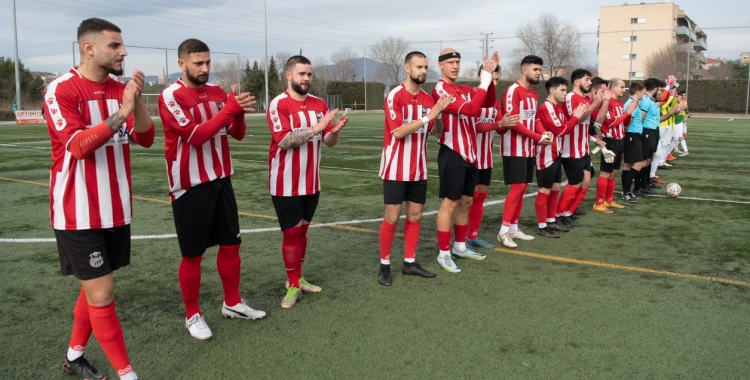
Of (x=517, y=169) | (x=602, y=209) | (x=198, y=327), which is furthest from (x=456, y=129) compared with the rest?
(x=602, y=209)

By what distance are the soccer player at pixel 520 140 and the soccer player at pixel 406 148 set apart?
1.55 meters

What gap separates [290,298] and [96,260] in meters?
1.77

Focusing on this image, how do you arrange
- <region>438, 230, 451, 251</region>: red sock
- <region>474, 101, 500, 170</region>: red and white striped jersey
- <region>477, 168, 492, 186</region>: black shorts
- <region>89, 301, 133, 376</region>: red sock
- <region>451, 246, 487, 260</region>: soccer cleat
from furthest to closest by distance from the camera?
<region>477, 168, 492, 186</region>: black shorts → <region>474, 101, 500, 170</region>: red and white striped jersey → <region>451, 246, 487, 260</region>: soccer cleat → <region>438, 230, 451, 251</region>: red sock → <region>89, 301, 133, 376</region>: red sock

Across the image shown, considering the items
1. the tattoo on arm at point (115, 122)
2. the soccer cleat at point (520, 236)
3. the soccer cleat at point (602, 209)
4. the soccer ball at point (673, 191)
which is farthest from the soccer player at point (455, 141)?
the soccer ball at point (673, 191)

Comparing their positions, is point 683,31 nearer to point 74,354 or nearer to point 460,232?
point 460,232

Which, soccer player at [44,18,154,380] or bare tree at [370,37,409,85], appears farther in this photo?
bare tree at [370,37,409,85]

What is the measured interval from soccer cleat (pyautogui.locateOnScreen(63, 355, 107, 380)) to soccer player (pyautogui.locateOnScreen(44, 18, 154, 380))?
23 centimetres

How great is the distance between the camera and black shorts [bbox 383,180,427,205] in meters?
5.18

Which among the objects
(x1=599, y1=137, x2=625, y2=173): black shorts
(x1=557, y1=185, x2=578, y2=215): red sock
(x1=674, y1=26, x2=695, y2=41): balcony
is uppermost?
(x1=674, y1=26, x2=695, y2=41): balcony

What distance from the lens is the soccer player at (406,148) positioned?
5055 millimetres

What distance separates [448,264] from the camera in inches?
219

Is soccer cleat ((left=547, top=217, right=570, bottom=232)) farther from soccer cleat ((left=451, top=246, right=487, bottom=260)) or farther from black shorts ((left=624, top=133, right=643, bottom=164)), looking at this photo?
black shorts ((left=624, top=133, right=643, bottom=164))

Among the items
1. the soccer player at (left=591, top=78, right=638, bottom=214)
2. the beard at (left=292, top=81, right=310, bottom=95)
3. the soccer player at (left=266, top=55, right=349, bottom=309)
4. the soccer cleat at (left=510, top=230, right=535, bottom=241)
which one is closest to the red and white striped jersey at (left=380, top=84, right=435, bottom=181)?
the soccer player at (left=266, top=55, right=349, bottom=309)

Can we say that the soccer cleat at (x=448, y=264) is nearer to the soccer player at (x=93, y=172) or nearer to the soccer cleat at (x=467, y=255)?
the soccer cleat at (x=467, y=255)
